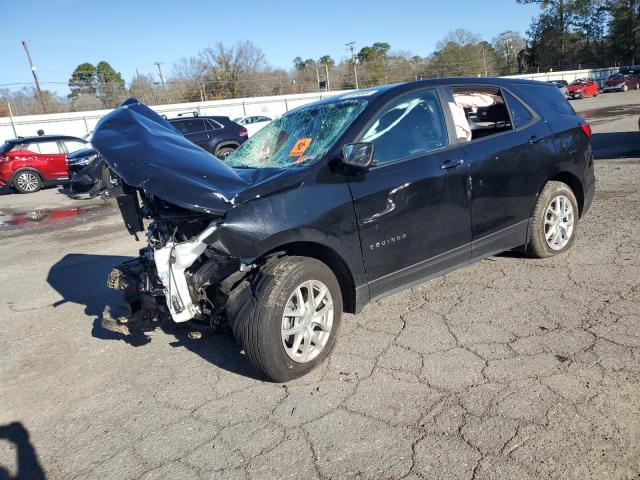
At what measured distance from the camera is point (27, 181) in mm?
15195

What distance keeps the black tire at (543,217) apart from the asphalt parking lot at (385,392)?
0.12 m

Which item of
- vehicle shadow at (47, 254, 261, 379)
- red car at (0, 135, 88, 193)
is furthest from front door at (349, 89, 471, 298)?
red car at (0, 135, 88, 193)

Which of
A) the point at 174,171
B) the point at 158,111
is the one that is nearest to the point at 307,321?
the point at 174,171

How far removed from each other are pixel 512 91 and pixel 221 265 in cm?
329

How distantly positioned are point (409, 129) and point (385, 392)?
198cm

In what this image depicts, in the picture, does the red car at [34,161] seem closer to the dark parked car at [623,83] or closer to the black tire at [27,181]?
the black tire at [27,181]

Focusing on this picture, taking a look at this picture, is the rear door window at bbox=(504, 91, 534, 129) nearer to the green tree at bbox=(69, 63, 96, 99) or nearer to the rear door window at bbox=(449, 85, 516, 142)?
the rear door window at bbox=(449, 85, 516, 142)

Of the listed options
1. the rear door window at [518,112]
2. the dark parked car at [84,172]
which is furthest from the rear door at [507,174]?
the dark parked car at [84,172]

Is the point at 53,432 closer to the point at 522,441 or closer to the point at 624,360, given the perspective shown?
the point at 522,441

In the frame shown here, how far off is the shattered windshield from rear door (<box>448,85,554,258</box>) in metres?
1.09

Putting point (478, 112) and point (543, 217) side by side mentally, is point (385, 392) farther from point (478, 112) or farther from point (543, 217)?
point (478, 112)

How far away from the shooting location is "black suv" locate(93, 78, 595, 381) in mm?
3021

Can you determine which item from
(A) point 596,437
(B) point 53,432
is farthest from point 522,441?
(B) point 53,432

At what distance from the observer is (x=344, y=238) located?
3.35 metres
